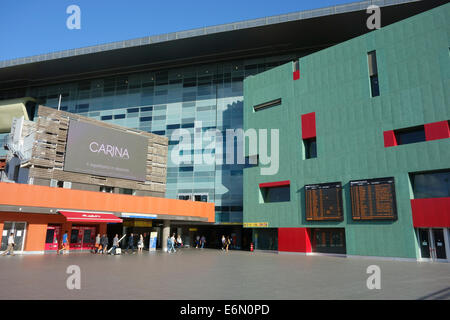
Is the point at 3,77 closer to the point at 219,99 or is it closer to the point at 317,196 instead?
the point at 219,99

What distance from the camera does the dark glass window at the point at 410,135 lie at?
24.5 m

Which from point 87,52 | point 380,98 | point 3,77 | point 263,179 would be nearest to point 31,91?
point 3,77

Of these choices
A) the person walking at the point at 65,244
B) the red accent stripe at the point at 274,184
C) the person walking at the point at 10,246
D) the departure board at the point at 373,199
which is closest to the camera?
the person walking at the point at 10,246

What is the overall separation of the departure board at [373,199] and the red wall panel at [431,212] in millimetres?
1353

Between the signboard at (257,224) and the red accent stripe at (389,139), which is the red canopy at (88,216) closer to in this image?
the signboard at (257,224)

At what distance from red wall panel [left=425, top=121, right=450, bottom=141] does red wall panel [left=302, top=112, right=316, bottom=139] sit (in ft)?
30.2

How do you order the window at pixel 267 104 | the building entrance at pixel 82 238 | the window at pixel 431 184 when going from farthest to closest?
the window at pixel 267 104, the building entrance at pixel 82 238, the window at pixel 431 184

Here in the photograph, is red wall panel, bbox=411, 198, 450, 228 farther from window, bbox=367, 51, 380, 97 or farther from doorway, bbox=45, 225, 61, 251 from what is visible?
doorway, bbox=45, 225, 61, 251

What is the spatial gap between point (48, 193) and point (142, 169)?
40.8 feet

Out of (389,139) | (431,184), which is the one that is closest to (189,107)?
(389,139)

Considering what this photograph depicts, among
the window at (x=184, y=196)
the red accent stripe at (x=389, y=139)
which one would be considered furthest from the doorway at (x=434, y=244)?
the window at (x=184, y=196)

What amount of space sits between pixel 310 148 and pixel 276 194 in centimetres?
569

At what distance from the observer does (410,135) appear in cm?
2502

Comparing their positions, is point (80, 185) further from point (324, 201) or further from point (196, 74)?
point (196, 74)
